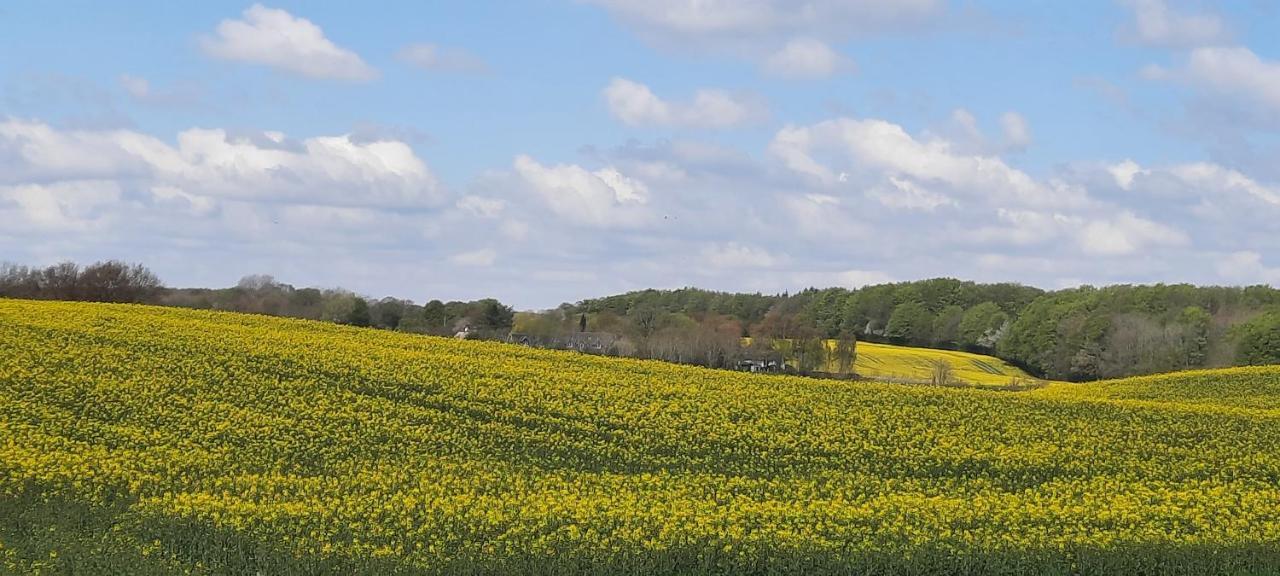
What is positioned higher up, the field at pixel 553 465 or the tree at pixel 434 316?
the tree at pixel 434 316

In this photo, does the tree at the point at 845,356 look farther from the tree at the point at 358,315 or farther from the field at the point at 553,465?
the field at the point at 553,465

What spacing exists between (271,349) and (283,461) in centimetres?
1117

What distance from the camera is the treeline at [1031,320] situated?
9050cm

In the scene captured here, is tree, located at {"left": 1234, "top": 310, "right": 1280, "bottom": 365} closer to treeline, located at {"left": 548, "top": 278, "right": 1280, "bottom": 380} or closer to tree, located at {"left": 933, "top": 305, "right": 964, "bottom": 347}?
treeline, located at {"left": 548, "top": 278, "right": 1280, "bottom": 380}

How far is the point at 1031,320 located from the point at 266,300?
73.2 m

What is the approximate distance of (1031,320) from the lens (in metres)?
111

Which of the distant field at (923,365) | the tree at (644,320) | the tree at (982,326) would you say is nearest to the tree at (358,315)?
the tree at (644,320)

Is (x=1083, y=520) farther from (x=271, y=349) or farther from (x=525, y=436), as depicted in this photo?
(x=271, y=349)

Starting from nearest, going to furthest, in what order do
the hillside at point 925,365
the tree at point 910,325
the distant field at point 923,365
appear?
1. the distant field at point 923,365
2. the hillside at point 925,365
3. the tree at point 910,325

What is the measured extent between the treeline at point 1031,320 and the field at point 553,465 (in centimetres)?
4828

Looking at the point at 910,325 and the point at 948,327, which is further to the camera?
the point at 910,325

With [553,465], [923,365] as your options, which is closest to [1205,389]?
[553,465]

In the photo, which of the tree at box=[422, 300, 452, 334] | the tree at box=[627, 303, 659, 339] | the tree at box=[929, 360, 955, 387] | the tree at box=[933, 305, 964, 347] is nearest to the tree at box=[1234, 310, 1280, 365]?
the tree at box=[929, 360, 955, 387]

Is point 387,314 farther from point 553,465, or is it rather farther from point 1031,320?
point 553,465
